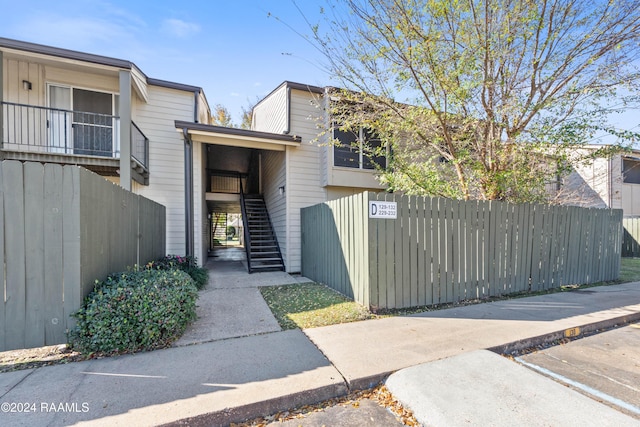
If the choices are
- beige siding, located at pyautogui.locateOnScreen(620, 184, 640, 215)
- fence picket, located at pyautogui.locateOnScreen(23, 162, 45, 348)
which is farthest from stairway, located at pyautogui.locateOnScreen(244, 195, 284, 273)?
beige siding, located at pyautogui.locateOnScreen(620, 184, 640, 215)

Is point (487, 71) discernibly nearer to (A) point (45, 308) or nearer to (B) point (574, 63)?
(B) point (574, 63)

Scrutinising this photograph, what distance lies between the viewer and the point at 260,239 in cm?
995

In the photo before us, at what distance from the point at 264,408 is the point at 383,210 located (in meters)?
3.28

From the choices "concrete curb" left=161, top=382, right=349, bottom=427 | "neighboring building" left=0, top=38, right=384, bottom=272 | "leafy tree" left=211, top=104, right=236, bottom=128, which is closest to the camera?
"concrete curb" left=161, top=382, right=349, bottom=427

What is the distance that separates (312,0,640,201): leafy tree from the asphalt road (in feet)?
9.94

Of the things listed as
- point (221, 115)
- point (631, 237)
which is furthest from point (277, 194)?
point (221, 115)

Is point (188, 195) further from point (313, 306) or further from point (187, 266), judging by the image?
point (313, 306)

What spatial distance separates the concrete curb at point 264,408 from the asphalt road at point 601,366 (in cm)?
226

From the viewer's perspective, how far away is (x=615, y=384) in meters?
2.81

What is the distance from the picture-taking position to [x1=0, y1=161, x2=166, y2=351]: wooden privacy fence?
10.3 ft

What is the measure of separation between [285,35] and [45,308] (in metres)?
5.75

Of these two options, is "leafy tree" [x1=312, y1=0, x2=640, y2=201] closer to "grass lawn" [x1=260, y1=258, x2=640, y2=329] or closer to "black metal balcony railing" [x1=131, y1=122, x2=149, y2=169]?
"grass lawn" [x1=260, y1=258, x2=640, y2=329]

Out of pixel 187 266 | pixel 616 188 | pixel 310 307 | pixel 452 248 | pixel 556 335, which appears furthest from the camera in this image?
pixel 616 188

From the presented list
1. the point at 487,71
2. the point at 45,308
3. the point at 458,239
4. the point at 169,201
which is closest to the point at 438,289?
the point at 458,239
